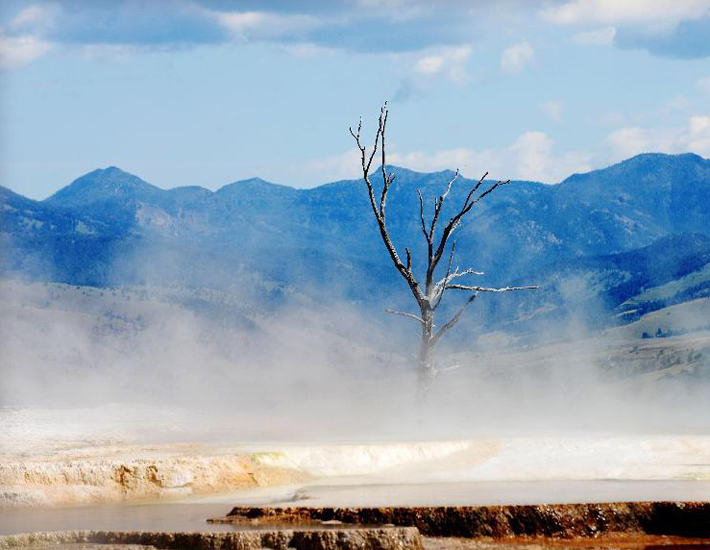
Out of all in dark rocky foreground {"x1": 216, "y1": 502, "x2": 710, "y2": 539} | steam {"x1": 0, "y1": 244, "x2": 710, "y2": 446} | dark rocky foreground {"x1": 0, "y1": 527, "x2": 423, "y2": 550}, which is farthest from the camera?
steam {"x1": 0, "y1": 244, "x2": 710, "y2": 446}

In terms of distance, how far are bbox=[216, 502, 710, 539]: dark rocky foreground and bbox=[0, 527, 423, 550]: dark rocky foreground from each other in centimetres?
149

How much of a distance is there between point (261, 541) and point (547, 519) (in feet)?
12.9

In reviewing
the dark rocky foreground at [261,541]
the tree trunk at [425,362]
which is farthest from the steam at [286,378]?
the dark rocky foreground at [261,541]

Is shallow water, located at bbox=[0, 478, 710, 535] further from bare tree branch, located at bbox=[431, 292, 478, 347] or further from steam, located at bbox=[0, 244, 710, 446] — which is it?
bare tree branch, located at bbox=[431, 292, 478, 347]

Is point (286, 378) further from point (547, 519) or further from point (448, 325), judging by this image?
point (547, 519)

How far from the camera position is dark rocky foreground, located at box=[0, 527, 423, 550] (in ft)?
46.5

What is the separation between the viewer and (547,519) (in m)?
15.8

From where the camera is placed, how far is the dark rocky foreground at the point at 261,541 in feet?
46.5

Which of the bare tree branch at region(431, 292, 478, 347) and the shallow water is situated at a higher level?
the bare tree branch at region(431, 292, 478, 347)

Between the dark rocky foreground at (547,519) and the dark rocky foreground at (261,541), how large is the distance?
1486 millimetres

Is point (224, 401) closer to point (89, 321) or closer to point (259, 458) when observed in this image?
point (259, 458)

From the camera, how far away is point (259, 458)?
22266 millimetres

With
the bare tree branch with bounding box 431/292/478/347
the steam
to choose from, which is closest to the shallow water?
the steam

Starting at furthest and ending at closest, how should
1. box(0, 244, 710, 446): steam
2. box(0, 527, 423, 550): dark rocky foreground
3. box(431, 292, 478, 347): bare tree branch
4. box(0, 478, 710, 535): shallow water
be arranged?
box(0, 244, 710, 446): steam → box(431, 292, 478, 347): bare tree branch → box(0, 478, 710, 535): shallow water → box(0, 527, 423, 550): dark rocky foreground
